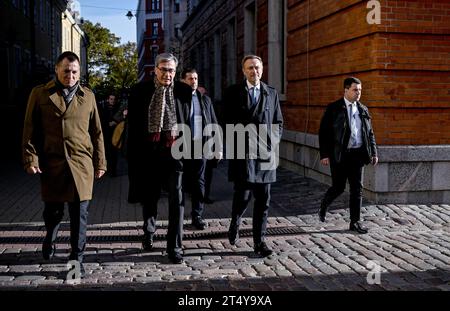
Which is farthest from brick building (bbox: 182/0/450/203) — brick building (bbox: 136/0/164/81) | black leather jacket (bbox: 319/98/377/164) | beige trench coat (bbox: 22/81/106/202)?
brick building (bbox: 136/0/164/81)

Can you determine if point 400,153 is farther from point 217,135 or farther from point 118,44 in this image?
point 118,44

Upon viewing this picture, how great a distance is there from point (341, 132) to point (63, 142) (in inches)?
130

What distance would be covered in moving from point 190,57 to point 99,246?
1092 inches

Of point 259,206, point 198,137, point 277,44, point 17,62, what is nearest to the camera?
point 259,206

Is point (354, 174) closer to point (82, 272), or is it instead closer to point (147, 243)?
point (147, 243)

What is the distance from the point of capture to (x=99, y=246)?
6.68 metres

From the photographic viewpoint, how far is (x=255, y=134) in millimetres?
6184

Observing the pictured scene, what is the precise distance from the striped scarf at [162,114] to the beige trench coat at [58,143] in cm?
65

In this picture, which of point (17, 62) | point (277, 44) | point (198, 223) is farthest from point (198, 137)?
point (17, 62)

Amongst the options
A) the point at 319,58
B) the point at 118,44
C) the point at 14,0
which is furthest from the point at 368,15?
the point at 118,44

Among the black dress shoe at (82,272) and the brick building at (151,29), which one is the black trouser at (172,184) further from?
the brick building at (151,29)

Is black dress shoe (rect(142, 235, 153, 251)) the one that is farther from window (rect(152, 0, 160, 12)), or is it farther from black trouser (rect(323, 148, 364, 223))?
window (rect(152, 0, 160, 12))

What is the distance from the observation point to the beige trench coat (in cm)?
553
